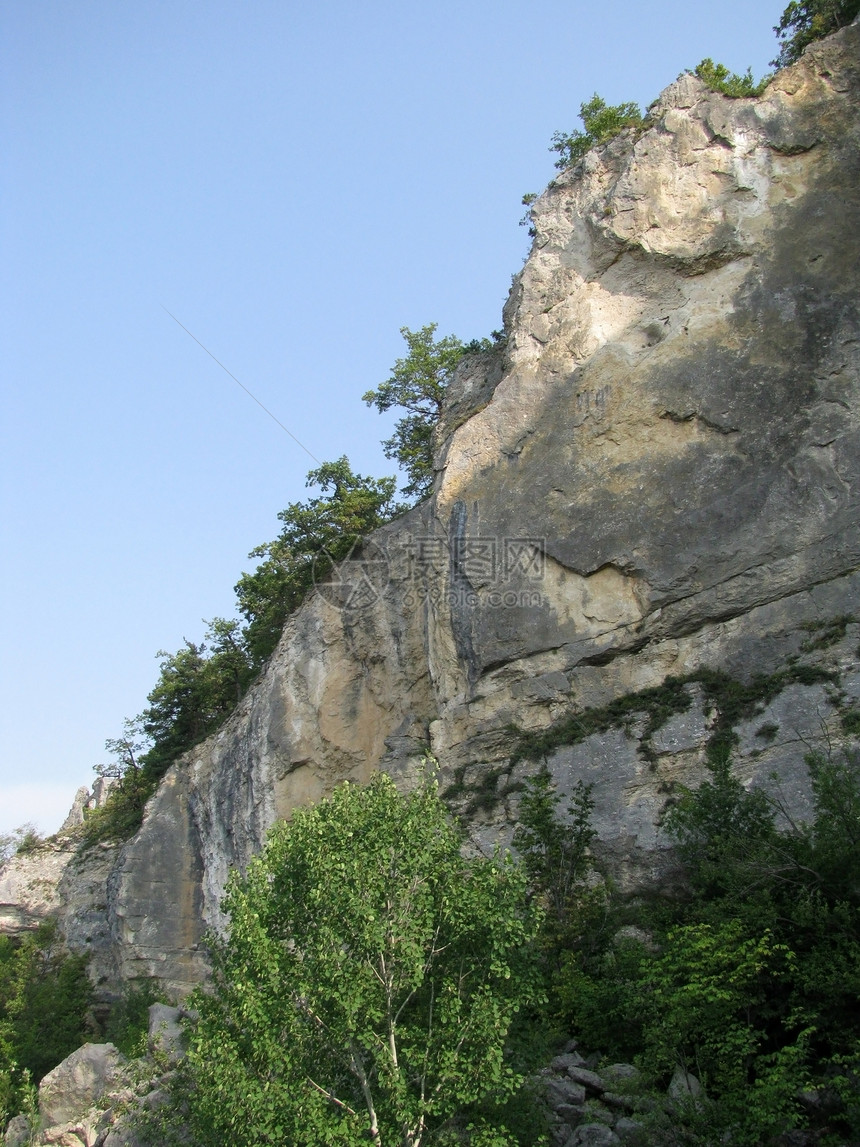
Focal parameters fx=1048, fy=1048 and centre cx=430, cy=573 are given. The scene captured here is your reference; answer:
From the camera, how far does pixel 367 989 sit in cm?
1328

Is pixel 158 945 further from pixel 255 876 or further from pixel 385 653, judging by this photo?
pixel 255 876

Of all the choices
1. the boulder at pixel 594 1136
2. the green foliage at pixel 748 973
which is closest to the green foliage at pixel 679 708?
the green foliage at pixel 748 973

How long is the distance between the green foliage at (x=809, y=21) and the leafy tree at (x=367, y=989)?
23769mm

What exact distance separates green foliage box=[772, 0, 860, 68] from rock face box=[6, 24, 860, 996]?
2921mm

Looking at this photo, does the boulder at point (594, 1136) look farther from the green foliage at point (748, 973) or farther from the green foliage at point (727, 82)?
the green foliage at point (727, 82)

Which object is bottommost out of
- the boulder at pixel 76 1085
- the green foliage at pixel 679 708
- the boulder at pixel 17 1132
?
the boulder at pixel 17 1132

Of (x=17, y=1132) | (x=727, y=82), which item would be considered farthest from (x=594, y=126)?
(x=17, y=1132)

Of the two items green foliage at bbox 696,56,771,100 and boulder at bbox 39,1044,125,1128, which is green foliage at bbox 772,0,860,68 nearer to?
green foliage at bbox 696,56,771,100

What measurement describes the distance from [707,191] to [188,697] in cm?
2410

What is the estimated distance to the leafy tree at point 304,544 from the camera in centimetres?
3394

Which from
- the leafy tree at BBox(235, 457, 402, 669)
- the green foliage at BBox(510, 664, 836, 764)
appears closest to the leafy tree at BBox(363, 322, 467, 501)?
the leafy tree at BBox(235, 457, 402, 669)

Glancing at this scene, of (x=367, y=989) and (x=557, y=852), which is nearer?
(x=367, y=989)

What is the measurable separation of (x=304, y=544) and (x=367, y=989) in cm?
2245

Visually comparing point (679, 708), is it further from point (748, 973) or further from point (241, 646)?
point (241, 646)
